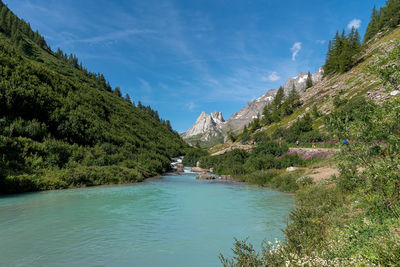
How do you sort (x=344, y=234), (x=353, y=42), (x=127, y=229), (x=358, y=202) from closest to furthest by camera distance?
1. (x=344, y=234)
2. (x=358, y=202)
3. (x=127, y=229)
4. (x=353, y=42)

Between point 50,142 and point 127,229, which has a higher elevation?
point 50,142

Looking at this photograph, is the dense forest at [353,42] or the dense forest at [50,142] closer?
the dense forest at [50,142]

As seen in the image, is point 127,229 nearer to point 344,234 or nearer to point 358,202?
point 344,234

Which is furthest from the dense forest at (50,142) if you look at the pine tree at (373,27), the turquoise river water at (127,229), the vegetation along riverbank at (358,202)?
the pine tree at (373,27)

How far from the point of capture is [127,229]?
10.7 m

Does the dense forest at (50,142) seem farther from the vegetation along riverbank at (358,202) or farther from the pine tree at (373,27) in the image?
the pine tree at (373,27)

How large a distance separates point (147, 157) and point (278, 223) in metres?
36.2

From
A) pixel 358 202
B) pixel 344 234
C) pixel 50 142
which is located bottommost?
pixel 344 234

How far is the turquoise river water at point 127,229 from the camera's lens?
7754mm

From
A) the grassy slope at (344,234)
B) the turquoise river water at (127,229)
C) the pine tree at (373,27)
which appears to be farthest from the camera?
the pine tree at (373,27)

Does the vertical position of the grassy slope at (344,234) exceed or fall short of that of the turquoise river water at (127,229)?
it exceeds it

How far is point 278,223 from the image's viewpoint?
38.8 ft

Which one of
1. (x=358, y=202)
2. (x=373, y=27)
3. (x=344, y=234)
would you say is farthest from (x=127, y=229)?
(x=373, y=27)

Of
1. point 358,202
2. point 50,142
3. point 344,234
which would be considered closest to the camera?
point 344,234
